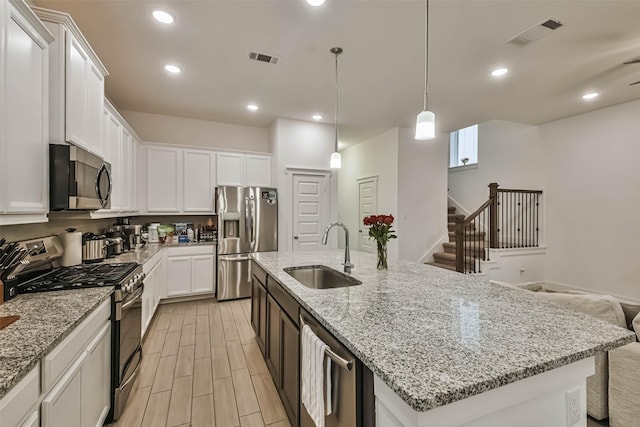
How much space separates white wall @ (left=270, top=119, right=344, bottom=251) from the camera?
495cm

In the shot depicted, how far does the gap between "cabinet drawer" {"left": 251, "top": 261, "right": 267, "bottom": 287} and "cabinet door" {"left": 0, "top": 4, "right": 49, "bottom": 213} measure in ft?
5.04

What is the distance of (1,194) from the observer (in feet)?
4.36

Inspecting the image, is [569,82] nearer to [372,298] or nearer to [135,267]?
[372,298]

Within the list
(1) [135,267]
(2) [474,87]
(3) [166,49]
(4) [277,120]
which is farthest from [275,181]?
(2) [474,87]

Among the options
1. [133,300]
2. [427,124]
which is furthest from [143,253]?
[427,124]

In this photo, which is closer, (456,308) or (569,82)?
(456,308)

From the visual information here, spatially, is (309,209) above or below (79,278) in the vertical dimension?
above

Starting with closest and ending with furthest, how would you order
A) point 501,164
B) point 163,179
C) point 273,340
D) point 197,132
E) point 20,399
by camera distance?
point 20,399, point 273,340, point 163,179, point 197,132, point 501,164

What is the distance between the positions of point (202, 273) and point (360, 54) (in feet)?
12.4

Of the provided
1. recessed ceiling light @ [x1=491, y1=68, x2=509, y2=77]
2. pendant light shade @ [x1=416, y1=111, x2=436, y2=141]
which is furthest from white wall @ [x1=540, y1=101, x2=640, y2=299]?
pendant light shade @ [x1=416, y1=111, x2=436, y2=141]

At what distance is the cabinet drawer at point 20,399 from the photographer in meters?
0.88

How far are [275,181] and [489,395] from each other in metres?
4.47

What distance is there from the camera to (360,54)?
300 cm

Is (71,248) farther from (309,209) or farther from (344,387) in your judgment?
(309,209)
